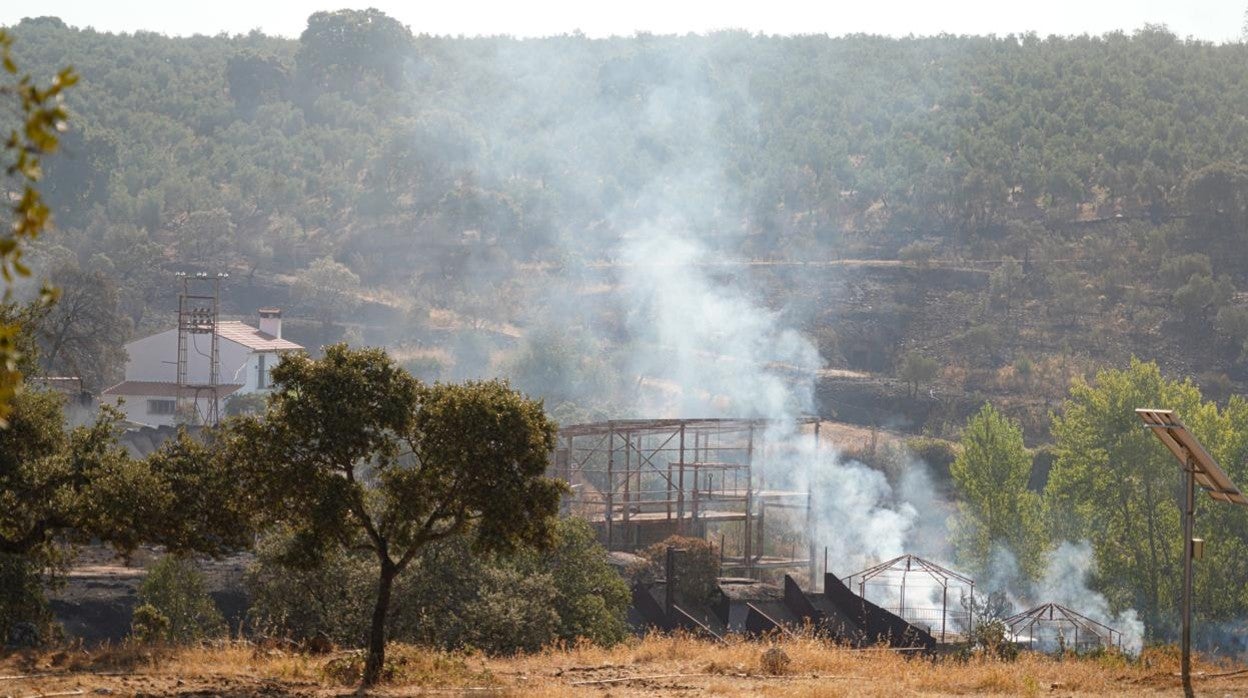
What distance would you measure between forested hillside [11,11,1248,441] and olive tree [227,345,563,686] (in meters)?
38.0

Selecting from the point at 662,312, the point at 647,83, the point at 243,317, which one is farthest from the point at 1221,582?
the point at 647,83

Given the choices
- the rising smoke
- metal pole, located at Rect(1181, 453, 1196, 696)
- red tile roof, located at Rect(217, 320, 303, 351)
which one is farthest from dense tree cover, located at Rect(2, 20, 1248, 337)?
metal pole, located at Rect(1181, 453, 1196, 696)

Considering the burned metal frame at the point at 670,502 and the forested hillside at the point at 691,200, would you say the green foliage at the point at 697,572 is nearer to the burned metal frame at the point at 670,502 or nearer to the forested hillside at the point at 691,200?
the burned metal frame at the point at 670,502

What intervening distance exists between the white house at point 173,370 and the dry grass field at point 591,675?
43.1m

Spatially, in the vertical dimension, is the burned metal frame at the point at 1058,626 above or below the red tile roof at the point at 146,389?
below

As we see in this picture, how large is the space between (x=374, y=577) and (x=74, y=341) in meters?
41.8

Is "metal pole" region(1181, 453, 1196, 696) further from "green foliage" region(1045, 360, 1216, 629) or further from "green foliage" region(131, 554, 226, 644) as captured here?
"green foliage" region(1045, 360, 1216, 629)

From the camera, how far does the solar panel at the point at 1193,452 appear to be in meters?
13.1

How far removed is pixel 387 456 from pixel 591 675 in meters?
3.42

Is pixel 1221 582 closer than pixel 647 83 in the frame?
Yes

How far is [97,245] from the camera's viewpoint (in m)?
90.0

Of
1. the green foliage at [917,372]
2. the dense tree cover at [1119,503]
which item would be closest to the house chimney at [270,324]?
the green foliage at [917,372]

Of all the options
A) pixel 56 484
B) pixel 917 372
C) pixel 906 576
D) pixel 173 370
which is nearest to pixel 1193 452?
pixel 56 484

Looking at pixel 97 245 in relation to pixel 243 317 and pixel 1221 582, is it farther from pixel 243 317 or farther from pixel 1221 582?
pixel 1221 582
